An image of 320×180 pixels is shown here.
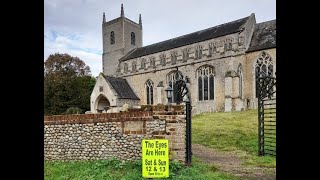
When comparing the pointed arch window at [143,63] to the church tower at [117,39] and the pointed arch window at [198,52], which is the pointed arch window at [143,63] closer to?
the pointed arch window at [198,52]

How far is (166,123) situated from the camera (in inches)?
230

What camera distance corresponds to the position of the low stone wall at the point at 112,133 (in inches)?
229

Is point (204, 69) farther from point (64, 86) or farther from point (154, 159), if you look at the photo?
point (154, 159)

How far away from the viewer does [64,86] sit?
91.4 feet

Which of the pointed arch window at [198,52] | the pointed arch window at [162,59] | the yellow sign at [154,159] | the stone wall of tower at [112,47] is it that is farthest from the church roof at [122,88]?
the yellow sign at [154,159]

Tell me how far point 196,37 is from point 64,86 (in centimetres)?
1520

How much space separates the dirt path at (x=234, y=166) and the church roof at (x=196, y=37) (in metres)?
17.8

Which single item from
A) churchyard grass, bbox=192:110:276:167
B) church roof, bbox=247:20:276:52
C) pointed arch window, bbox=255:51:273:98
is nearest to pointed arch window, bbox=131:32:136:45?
church roof, bbox=247:20:276:52

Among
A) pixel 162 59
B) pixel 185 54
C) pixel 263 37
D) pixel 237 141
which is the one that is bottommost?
pixel 237 141

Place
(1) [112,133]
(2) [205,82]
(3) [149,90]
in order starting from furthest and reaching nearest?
(3) [149,90] → (2) [205,82] → (1) [112,133]

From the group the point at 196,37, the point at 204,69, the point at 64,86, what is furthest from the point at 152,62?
the point at 64,86
